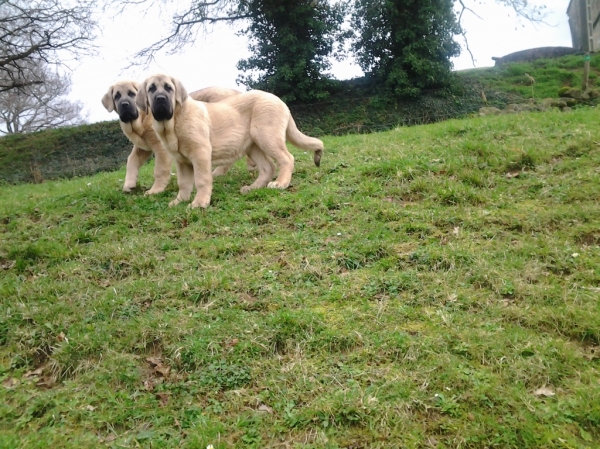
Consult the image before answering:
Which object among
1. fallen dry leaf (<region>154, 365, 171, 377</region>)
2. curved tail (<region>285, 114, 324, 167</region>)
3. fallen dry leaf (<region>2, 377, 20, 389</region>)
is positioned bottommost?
fallen dry leaf (<region>154, 365, 171, 377</region>)

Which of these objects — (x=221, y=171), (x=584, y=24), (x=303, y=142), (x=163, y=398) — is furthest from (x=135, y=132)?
(x=584, y=24)

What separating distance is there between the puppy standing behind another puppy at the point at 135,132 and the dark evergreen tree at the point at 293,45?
12988 mm

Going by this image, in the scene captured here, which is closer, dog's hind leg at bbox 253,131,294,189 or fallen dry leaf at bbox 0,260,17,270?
fallen dry leaf at bbox 0,260,17,270

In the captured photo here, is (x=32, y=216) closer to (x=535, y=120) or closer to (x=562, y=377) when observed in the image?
(x=562, y=377)

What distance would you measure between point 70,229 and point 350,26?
18.5 meters

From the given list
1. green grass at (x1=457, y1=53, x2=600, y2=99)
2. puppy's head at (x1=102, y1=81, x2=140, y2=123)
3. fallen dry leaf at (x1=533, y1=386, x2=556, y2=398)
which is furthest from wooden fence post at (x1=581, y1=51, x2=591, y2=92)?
fallen dry leaf at (x1=533, y1=386, x2=556, y2=398)

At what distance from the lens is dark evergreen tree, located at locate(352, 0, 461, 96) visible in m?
20.6

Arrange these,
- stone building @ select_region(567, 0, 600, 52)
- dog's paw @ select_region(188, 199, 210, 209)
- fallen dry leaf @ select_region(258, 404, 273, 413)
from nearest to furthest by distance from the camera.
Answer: fallen dry leaf @ select_region(258, 404, 273, 413) < dog's paw @ select_region(188, 199, 210, 209) < stone building @ select_region(567, 0, 600, 52)

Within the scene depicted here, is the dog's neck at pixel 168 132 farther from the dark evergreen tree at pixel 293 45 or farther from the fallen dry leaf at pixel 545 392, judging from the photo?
the dark evergreen tree at pixel 293 45

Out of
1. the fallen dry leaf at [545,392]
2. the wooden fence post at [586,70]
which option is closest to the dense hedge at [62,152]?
the wooden fence post at [586,70]

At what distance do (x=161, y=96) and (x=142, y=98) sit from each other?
583 millimetres

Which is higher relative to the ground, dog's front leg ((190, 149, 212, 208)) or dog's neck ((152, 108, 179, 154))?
dog's neck ((152, 108, 179, 154))

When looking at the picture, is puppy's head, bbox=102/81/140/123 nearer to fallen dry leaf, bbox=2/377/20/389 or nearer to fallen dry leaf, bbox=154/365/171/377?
fallen dry leaf, bbox=2/377/20/389

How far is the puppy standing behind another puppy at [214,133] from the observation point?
7078 mm
